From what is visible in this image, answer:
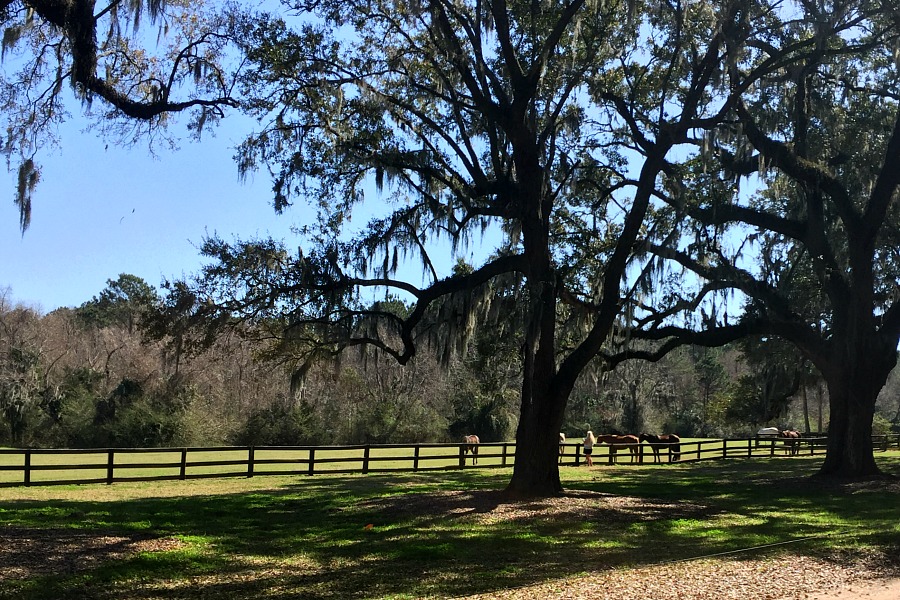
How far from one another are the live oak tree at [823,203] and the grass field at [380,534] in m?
3.15

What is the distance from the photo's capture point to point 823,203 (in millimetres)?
19672

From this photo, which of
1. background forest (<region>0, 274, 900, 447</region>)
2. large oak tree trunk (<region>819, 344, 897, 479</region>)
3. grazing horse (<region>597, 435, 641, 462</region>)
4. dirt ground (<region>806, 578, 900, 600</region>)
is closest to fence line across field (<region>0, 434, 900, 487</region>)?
grazing horse (<region>597, 435, 641, 462</region>)

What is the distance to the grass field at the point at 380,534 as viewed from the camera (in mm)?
8016

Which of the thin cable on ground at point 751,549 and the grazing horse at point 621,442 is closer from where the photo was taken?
the thin cable on ground at point 751,549

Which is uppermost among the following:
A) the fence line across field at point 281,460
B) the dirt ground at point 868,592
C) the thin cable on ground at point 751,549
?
the dirt ground at point 868,592

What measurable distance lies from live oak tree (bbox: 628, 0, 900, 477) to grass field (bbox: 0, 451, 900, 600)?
3.15 meters

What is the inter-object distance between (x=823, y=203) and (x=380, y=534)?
14.6 m

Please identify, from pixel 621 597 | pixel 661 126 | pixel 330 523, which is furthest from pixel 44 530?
pixel 661 126

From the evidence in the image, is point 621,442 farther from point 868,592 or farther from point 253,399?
point 868,592

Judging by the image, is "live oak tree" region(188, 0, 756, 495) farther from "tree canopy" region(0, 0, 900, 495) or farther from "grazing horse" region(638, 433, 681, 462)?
"grazing horse" region(638, 433, 681, 462)

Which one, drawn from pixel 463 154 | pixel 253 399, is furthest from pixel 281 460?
pixel 253 399

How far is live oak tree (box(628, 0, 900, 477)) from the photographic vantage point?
17.7 meters

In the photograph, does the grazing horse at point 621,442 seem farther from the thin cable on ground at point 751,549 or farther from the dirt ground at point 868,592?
the dirt ground at point 868,592

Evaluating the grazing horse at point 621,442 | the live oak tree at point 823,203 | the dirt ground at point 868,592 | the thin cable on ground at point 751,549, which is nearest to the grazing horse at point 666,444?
the grazing horse at point 621,442
